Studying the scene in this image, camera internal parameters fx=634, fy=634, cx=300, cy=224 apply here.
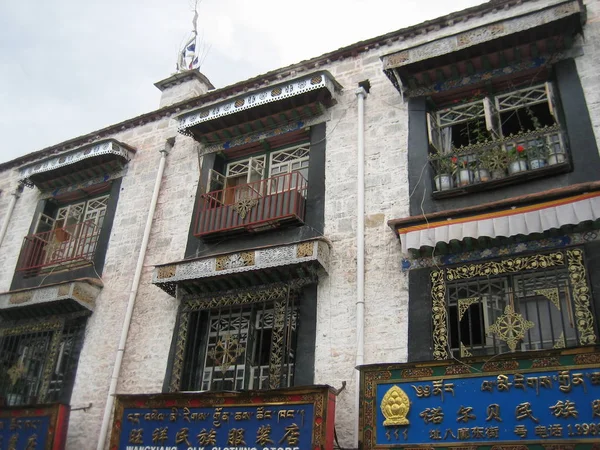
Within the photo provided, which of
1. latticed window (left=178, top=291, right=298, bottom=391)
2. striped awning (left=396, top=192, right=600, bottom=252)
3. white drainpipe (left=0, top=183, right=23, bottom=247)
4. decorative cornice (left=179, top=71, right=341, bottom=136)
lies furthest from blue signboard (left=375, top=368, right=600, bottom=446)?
white drainpipe (left=0, top=183, right=23, bottom=247)

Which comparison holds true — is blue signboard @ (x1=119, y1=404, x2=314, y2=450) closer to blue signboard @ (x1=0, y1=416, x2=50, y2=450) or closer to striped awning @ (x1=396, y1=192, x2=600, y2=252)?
blue signboard @ (x1=0, y1=416, x2=50, y2=450)

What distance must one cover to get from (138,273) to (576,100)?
7.44 m

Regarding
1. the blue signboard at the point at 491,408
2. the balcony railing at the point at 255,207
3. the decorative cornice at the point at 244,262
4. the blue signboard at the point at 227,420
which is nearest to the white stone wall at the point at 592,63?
the blue signboard at the point at 491,408

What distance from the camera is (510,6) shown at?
988 centimetres

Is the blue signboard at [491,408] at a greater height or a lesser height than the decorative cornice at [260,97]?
lesser

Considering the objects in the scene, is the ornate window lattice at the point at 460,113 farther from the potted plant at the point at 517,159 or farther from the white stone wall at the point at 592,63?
the white stone wall at the point at 592,63

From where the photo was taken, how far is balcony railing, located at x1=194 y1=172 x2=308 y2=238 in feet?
32.9

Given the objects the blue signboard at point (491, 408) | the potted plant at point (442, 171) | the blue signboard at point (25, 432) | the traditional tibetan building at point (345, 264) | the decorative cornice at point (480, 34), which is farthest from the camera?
the blue signboard at point (25, 432)

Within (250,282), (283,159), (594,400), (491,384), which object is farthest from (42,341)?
(594,400)

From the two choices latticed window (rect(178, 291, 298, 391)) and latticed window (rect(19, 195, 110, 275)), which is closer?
latticed window (rect(178, 291, 298, 391))

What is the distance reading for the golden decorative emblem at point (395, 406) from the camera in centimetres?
696

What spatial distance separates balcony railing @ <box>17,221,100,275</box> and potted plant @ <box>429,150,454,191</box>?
22.2ft

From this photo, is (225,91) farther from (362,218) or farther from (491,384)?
(491,384)

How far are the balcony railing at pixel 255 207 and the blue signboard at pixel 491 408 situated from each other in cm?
365
